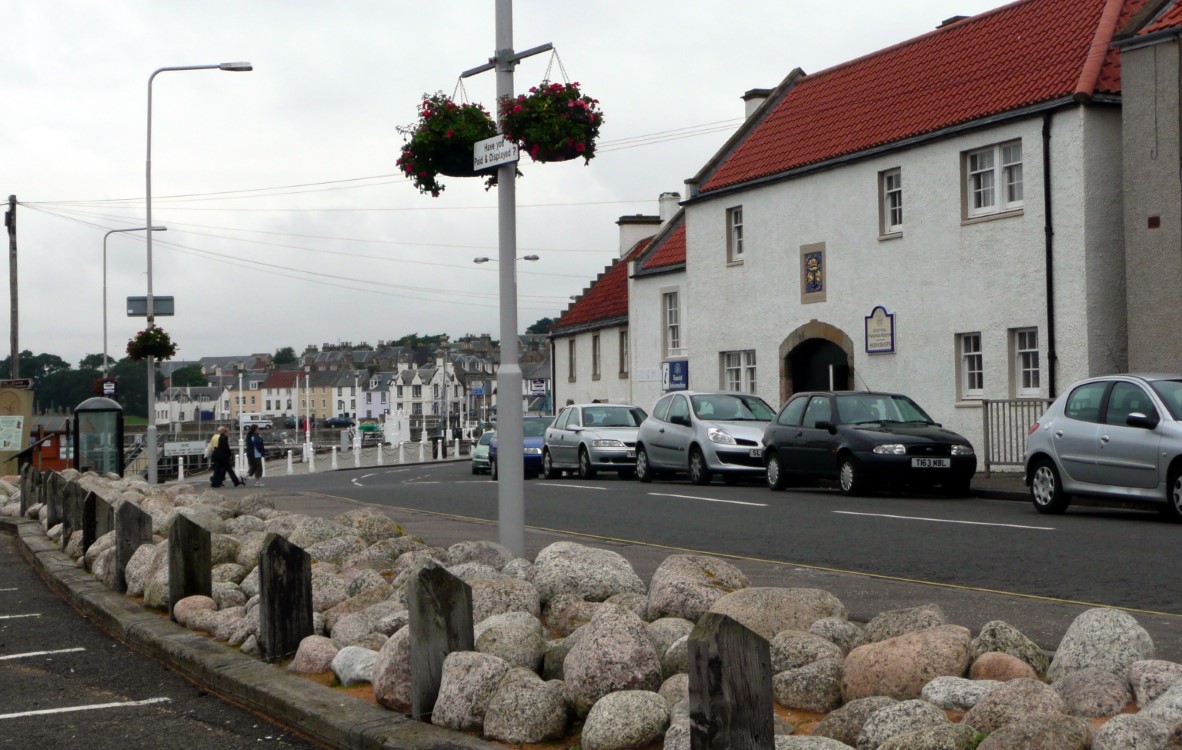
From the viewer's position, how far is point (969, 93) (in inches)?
1082

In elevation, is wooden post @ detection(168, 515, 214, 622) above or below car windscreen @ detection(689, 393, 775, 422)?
below

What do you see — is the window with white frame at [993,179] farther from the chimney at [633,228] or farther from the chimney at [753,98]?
the chimney at [633,228]

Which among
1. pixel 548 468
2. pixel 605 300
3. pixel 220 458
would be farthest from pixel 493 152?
pixel 605 300

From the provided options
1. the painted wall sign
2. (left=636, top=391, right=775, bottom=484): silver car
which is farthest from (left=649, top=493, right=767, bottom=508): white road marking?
the painted wall sign

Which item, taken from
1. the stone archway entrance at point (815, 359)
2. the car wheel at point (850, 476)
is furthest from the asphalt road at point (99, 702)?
the stone archway entrance at point (815, 359)

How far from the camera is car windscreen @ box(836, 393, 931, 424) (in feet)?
71.0

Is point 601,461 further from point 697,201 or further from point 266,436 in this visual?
point 266,436

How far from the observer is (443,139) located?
10.5 m

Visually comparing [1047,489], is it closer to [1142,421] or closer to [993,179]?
[1142,421]

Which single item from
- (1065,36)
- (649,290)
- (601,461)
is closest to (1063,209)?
(1065,36)

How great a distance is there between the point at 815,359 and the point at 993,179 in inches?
287

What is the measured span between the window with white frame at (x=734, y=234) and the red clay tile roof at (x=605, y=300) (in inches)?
370

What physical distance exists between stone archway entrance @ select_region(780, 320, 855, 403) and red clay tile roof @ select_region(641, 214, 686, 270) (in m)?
8.03

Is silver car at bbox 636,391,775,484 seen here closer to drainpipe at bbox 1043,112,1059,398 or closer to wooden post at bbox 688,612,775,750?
drainpipe at bbox 1043,112,1059,398
